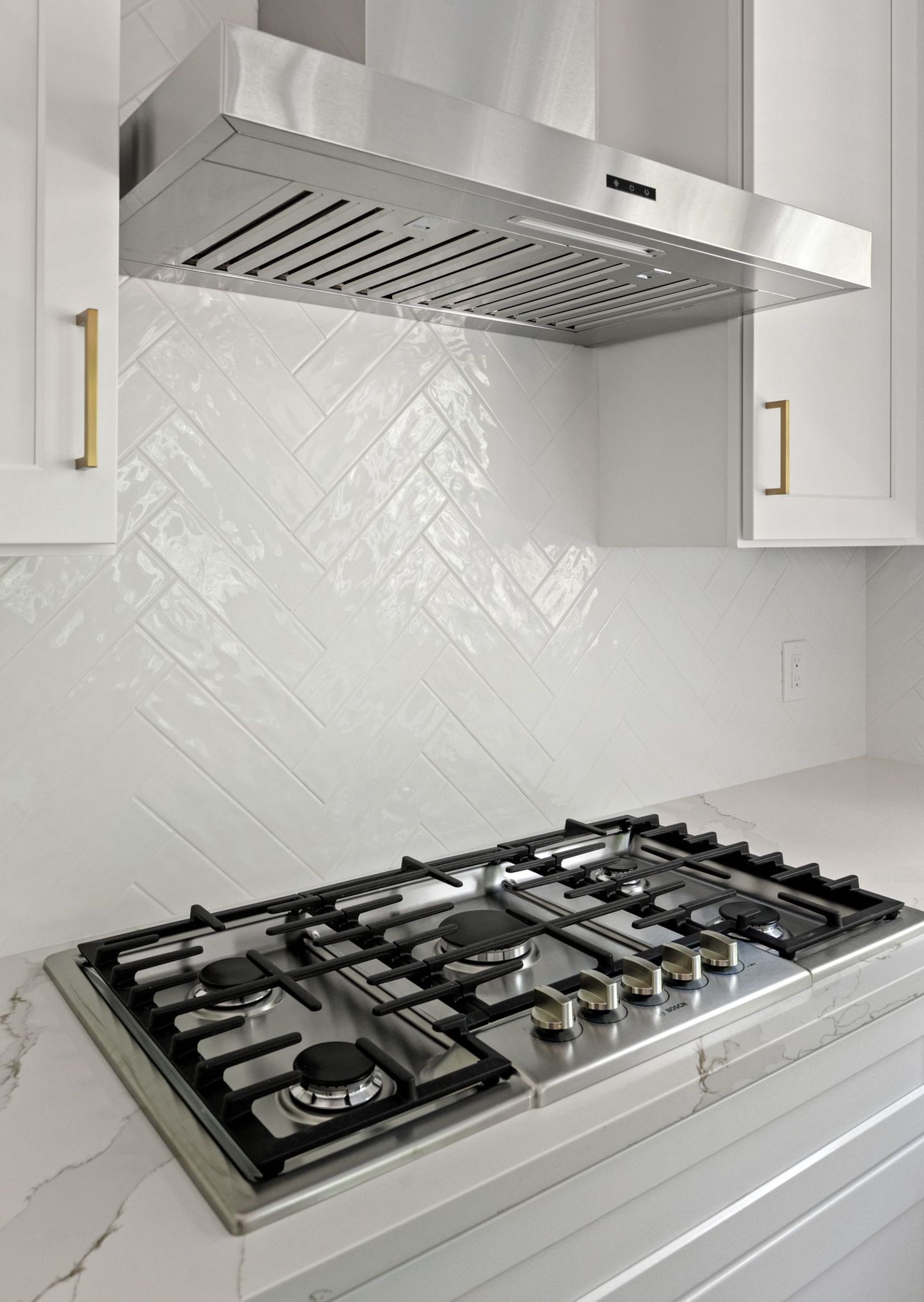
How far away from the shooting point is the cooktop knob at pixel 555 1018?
0.96 m

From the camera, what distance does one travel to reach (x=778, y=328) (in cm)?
147

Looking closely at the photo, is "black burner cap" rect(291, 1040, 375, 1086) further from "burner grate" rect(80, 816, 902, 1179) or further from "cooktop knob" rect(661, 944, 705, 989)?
"cooktop knob" rect(661, 944, 705, 989)

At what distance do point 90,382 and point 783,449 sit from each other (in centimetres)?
98

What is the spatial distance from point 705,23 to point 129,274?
2.82 ft

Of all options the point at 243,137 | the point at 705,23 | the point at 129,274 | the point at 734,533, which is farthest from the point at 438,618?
the point at 705,23

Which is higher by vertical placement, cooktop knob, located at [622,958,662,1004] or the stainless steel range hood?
the stainless steel range hood

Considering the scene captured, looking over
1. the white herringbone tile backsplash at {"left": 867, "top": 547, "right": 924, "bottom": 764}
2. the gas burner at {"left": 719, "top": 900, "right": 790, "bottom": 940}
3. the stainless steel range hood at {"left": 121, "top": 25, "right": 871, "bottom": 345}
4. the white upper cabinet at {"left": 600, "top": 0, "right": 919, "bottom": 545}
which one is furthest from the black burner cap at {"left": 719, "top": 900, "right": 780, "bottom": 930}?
the white herringbone tile backsplash at {"left": 867, "top": 547, "right": 924, "bottom": 764}

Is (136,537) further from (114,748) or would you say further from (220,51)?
(220,51)

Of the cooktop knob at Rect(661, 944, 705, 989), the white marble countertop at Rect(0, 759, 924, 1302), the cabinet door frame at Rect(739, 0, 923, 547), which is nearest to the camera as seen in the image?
the white marble countertop at Rect(0, 759, 924, 1302)

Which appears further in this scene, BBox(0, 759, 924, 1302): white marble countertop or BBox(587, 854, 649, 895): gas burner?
BBox(587, 854, 649, 895): gas burner

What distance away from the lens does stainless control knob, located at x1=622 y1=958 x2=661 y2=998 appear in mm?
1035

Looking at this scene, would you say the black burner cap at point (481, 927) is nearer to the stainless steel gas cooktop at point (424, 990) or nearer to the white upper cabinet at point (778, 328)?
the stainless steel gas cooktop at point (424, 990)

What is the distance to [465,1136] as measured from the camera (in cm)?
83

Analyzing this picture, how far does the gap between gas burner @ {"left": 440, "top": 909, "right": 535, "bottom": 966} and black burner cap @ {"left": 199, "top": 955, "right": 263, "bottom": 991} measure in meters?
0.21
